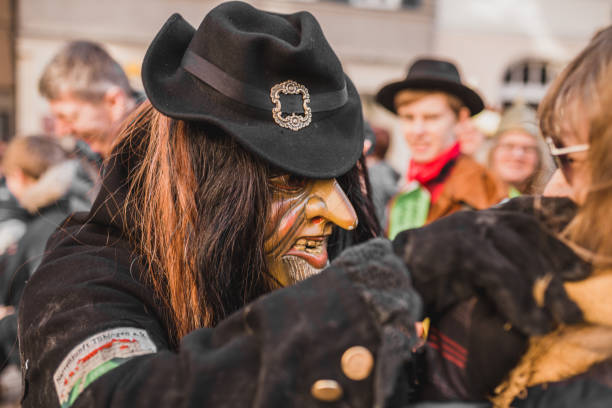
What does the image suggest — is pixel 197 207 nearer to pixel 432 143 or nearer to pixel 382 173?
pixel 432 143

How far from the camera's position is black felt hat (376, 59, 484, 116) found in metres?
3.29

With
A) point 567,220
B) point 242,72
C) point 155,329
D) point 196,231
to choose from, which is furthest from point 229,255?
point 567,220

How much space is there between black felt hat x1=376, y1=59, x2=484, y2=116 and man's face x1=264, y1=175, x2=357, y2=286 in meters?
2.22

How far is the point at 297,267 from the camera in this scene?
4.24 feet

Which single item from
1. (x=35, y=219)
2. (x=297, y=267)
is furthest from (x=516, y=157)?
(x=35, y=219)

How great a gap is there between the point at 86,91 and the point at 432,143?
1.93 m

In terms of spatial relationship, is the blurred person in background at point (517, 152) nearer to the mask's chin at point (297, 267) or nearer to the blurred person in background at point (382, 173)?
the blurred person in background at point (382, 173)

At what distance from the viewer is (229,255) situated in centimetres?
124

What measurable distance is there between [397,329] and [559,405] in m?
0.26

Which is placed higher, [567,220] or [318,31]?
[318,31]

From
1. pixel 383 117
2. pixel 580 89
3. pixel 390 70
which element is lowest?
pixel 383 117

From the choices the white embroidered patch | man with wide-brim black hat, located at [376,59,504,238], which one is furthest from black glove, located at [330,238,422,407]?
man with wide-brim black hat, located at [376,59,504,238]

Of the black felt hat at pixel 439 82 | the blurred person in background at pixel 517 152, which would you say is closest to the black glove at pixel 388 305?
the black felt hat at pixel 439 82

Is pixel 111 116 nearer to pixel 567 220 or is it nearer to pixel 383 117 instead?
pixel 567 220
